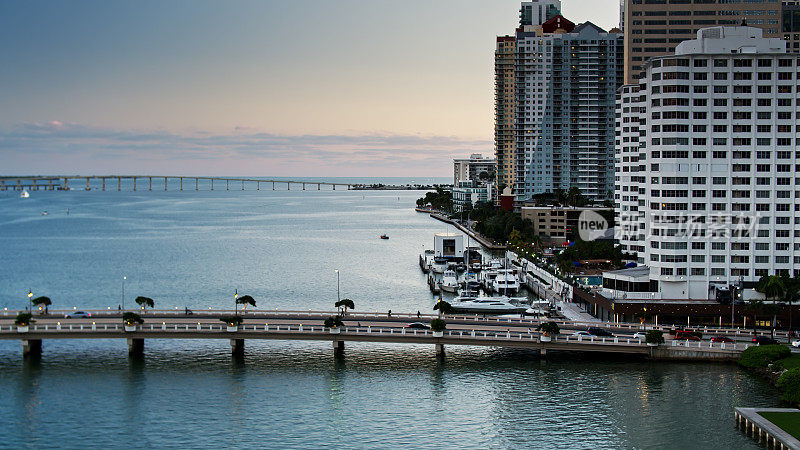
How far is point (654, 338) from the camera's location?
5928cm

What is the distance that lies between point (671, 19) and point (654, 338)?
403 feet

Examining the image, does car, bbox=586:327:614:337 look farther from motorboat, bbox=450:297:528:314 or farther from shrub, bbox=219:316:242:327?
shrub, bbox=219:316:242:327

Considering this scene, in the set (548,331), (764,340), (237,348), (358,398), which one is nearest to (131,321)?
(237,348)

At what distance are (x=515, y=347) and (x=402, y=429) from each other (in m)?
17.4

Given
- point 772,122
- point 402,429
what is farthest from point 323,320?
point 772,122

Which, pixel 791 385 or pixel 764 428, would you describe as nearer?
pixel 764 428

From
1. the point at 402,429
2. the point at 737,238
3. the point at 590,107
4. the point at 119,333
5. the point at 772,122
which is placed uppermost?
the point at 590,107

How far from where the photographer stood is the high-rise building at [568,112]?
192 metres

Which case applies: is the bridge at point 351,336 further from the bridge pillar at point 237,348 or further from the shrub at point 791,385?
the shrub at point 791,385

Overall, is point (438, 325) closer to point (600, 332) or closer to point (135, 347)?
point (600, 332)

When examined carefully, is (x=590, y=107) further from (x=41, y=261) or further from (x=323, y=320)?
(x=323, y=320)

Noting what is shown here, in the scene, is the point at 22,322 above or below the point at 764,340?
above

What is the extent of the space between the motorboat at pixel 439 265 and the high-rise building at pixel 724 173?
48.2 m

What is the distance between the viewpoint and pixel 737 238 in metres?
71.9
